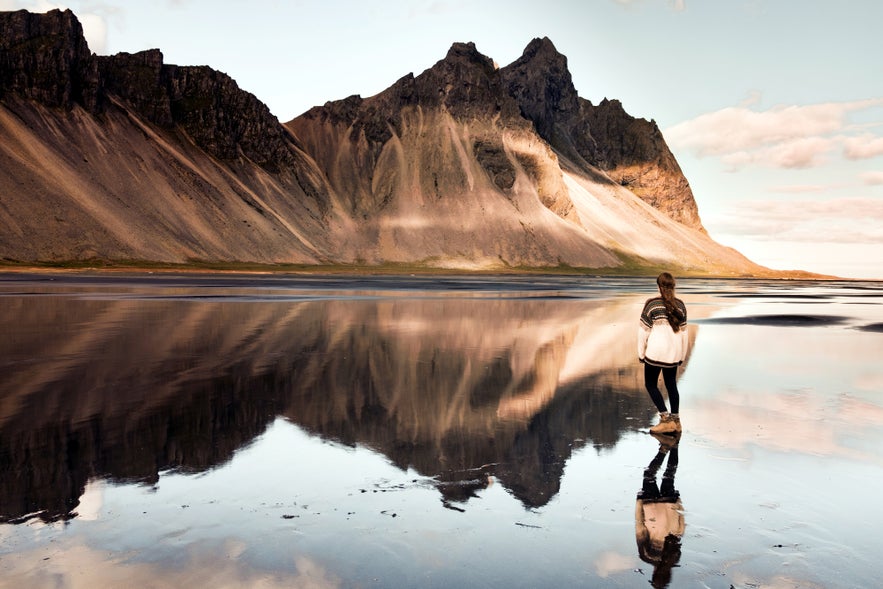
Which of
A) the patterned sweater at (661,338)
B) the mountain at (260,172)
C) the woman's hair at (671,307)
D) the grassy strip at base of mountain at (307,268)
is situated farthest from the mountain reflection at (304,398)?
the mountain at (260,172)

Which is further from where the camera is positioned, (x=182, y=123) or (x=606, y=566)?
(x=182, y=123)

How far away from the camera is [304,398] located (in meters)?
12.3

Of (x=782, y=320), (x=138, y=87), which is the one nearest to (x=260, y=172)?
(x=138, y=87)

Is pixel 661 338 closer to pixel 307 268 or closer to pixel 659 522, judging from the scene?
pixel 659 522

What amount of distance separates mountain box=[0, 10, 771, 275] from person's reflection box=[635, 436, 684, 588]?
106 metres

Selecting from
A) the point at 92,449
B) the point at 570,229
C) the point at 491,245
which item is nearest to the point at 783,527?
the point at 92,449

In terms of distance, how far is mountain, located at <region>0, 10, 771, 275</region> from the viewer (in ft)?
362

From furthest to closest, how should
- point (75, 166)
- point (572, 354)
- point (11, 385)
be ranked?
1. point (75, 166)
2. point (572, 354)
3. point (11, 385)

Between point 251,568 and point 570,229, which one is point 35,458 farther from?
point 570,229

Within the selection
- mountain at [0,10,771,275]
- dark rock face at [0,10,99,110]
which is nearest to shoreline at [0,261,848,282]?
mountain at [0,10,771,275]

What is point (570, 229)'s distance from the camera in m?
181

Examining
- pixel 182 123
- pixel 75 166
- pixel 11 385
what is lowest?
pixel 11 385

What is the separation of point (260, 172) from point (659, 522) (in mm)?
160816

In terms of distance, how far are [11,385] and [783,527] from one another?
1254 centimetres
